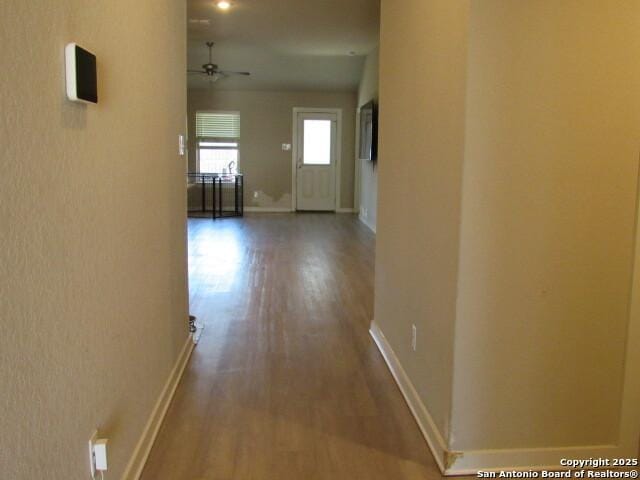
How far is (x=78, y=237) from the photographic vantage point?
1.43 meters

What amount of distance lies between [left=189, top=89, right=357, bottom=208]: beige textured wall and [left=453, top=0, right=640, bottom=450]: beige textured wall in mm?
9112

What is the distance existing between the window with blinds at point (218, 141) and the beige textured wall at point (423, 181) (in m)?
7.85

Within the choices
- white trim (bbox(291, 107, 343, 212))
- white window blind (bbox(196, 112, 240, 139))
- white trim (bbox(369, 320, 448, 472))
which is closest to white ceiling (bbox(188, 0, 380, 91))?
white trim (bbox(291, 107, 343, 212))

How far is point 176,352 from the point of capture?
293cm

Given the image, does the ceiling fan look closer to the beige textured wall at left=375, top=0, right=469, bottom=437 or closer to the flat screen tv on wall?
the flat screen tv on wall

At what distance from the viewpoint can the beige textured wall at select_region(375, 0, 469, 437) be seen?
2078mm

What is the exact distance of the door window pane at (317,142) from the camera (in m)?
11.0

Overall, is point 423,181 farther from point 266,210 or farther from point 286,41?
point 266,210

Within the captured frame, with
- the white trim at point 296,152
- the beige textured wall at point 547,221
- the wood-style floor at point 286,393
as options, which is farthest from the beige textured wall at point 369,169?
the beige textured wall at point 547,221

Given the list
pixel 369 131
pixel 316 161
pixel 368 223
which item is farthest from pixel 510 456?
pixel 316 161

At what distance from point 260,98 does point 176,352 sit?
338 inches

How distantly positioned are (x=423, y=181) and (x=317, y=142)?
28.6 ft

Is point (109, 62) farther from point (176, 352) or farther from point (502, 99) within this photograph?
point (176, 352)

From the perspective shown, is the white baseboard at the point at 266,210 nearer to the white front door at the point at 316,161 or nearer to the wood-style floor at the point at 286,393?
the white front door at the point at 316,161
